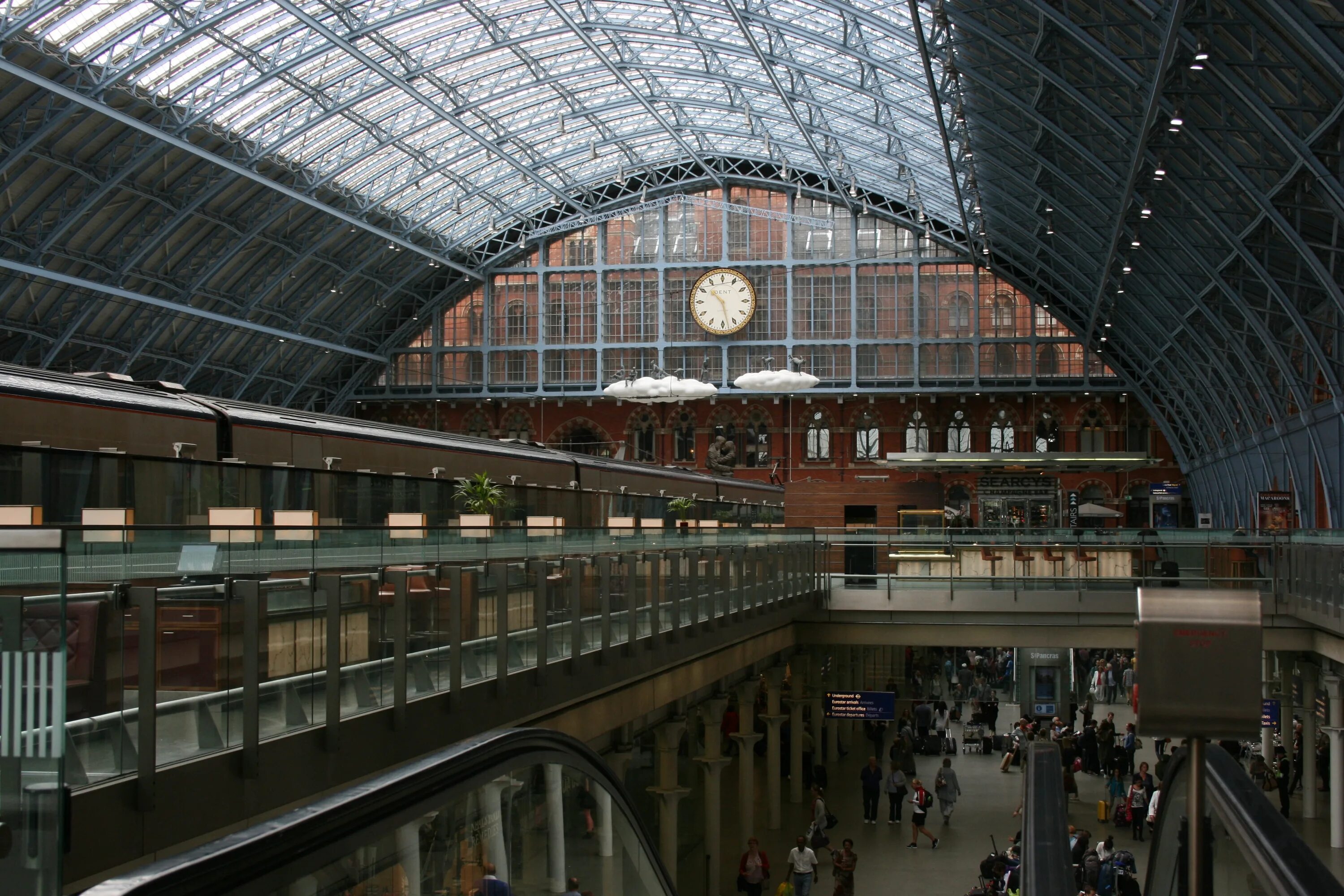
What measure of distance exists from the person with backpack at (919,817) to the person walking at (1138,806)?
3883mm

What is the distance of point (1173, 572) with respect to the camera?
96.2 ft

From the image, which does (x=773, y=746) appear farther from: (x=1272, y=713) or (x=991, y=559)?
(x=1272, y=713)

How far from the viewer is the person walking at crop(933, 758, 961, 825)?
28078 mm

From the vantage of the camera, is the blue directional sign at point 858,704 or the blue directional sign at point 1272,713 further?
the blue directional sign at point 858,704

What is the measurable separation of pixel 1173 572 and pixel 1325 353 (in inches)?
242

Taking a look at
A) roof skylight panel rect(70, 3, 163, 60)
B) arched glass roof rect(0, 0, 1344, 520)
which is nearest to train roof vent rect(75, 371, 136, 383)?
arched glass roof rect(0, 0, 1344, 520)

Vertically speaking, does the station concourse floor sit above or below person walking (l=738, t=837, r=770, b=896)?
below

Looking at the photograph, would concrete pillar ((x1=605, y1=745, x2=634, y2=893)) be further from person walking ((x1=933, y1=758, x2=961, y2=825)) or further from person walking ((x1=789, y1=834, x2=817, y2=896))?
person walking ((x1=933, y1=758, x2=961, y2=825))

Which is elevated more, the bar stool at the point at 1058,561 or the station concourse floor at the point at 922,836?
the bar stool at the point at 1058,561

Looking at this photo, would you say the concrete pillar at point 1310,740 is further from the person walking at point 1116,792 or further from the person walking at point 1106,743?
the person walking at point 1106,743

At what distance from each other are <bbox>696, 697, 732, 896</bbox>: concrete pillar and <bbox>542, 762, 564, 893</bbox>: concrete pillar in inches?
745

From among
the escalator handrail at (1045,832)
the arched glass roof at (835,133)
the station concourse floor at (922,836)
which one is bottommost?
the station concourse floor at (922,836)

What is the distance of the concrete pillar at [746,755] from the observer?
25875 mm

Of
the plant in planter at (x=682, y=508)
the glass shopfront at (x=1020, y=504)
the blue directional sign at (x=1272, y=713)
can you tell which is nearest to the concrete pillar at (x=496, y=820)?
the blue directional sign at (x=1272, y=713)
